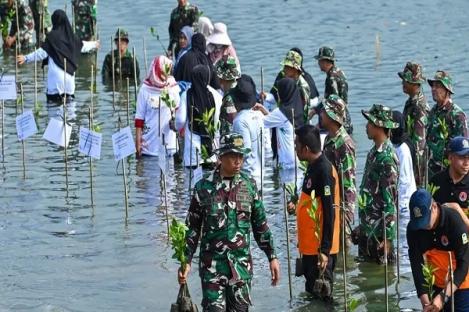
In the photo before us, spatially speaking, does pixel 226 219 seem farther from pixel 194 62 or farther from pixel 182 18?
pixel 182 18

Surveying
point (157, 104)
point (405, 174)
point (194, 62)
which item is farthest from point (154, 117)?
point (405, 174)

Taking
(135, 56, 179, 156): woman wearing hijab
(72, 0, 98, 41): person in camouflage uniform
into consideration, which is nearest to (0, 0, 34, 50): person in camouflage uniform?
(72, 0, 98, 41): person in camouflage uniform

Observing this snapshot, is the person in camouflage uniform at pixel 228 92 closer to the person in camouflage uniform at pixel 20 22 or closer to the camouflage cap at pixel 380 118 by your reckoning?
the camouflage cap at pixel 380 118

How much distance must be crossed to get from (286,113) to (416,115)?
206 centimetres

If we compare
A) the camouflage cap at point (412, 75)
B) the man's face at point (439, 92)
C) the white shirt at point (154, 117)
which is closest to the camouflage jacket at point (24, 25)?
the white shirt at point (154, 117)

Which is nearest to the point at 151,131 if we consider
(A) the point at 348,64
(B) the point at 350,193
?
(B) the point at 350,193

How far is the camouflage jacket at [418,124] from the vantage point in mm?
15820

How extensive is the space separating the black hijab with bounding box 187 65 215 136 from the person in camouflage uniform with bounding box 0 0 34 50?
10.4 m

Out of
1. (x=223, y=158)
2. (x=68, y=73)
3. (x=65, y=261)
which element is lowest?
(x=65, y=261)

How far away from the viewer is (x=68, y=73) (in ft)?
76.3

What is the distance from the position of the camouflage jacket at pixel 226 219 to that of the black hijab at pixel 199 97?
7.16 meters

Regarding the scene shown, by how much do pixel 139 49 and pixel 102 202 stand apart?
40.1 ft

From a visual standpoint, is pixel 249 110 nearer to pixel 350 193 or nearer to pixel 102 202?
pixel 102 202

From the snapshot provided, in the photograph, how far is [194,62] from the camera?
19.6 meters
